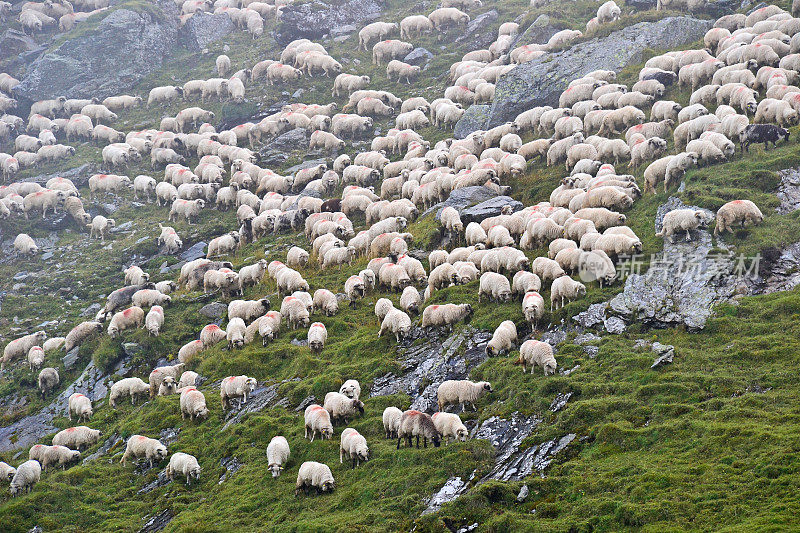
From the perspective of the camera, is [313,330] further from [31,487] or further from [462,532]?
[462,532]

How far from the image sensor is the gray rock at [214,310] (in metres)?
27.4

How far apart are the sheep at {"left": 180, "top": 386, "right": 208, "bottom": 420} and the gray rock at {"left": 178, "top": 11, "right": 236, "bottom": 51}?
1766 inches

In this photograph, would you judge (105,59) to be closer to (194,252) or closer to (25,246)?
(25,246)

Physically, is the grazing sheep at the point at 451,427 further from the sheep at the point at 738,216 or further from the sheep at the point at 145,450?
the sheep at the point at 738,216

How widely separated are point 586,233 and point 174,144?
96.5 ft

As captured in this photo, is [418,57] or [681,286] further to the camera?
[418,57]

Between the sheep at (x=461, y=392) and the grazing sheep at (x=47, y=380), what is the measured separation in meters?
16.1

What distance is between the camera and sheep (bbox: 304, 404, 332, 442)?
58.9 ft

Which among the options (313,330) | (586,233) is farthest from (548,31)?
(313,330)

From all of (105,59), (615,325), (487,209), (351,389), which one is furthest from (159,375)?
(105,59)

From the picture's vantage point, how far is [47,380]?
26.3m

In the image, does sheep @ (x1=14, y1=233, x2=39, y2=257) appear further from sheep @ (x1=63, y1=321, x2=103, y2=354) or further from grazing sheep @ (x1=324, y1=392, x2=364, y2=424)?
grazing sheep @ (x1=324, y1=392, x2=364, y2=424)

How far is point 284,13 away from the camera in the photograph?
187 ft

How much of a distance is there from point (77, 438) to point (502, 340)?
13.4 metres
